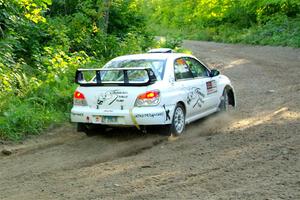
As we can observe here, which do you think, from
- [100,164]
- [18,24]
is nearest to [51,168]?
[100,164]

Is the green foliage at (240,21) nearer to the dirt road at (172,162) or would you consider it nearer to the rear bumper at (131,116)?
the dirt road at (172,162)

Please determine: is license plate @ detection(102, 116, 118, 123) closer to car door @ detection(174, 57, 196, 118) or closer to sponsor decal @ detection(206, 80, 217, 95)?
car door @ detection(174, 57, 196, 118)

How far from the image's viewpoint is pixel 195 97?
9461 millimetres

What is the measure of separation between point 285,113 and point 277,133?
1.96 metres

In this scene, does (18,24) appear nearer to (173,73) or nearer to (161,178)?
(173,73)

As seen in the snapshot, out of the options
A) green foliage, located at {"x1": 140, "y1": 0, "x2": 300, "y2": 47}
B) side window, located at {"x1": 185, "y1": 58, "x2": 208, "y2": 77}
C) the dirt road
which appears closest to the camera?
the dirt road

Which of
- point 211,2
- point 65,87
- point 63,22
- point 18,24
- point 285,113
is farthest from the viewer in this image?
point 211,2

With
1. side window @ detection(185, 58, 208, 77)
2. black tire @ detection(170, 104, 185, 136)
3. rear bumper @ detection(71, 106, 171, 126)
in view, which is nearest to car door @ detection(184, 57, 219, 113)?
side window @ detection(185, 58, 208, 77)

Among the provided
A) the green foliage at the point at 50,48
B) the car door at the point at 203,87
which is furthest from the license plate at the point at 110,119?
the car door at the point at 203,87

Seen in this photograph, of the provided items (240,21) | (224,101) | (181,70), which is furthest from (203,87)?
(240,21)

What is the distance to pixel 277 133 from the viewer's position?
28.1 ft

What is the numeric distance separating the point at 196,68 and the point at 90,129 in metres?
2.59

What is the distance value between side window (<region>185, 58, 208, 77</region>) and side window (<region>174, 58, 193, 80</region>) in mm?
172

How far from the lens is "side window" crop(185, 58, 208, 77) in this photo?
9.86 m
